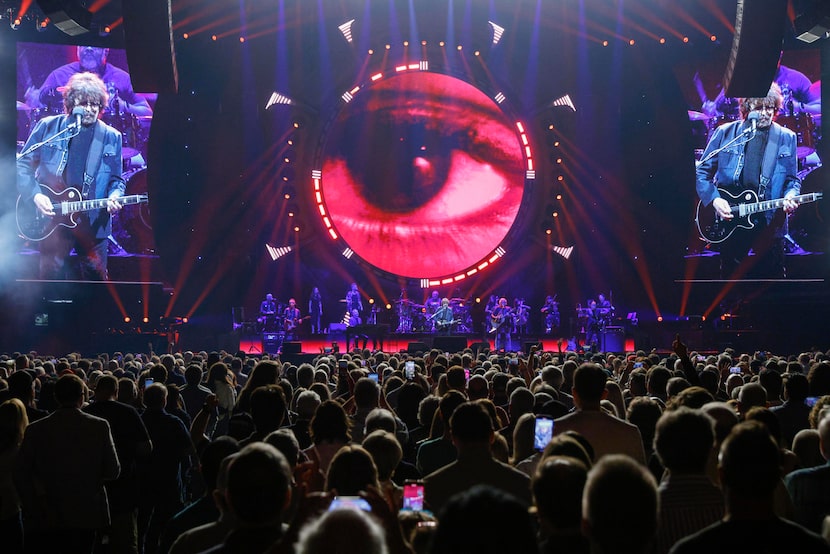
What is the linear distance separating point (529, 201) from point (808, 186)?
775 cm

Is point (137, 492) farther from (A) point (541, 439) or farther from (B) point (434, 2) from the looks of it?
(B) point (434, 2)

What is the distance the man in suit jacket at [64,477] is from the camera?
209 inches

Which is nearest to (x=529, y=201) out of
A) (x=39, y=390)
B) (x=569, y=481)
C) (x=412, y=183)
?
(x=412, y=183)

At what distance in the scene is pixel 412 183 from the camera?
27984mm

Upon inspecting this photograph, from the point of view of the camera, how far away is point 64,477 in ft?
17.5

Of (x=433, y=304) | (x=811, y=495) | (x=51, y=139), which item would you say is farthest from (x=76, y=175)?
(x=811, y=495)

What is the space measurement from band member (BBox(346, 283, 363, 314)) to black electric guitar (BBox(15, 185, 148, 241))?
6832 millimetres

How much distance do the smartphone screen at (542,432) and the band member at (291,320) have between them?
20.9 meters

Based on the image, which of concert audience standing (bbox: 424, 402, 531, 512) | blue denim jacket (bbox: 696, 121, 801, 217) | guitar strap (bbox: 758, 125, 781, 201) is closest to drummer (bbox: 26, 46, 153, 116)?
blue denim jacket (bbox: 696, 121, 801, 217)

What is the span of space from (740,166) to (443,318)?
9248 millimetres

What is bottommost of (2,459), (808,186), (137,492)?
(137,492)

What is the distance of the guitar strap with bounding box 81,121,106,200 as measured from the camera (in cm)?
2397

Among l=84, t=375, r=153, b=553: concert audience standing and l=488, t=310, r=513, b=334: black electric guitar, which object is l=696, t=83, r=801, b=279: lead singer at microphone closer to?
l=488, t=310, r=513, b=334: black electric guitar

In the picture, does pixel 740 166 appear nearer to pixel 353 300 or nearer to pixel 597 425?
pixel 353 300
